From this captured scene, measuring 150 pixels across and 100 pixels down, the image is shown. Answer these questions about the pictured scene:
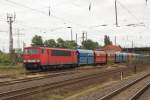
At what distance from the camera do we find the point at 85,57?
64.2 m

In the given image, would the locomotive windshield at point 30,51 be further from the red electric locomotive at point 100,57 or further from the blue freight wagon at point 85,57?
the red electric locomotive at point 100,57

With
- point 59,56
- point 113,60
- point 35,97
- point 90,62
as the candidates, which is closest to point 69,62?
point 59,56

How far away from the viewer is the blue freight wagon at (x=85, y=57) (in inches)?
2414

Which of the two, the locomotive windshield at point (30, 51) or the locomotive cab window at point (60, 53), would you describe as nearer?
the locomotive windshield at point (30, 51)

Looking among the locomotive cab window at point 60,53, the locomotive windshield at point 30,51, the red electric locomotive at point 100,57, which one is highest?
the locomotive windshield at point 30,51

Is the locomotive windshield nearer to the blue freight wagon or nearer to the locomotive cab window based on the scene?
the locomotive cab window

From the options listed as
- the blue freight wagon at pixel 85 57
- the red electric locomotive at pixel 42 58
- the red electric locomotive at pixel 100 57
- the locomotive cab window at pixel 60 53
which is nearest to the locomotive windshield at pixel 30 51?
the red electric locomotive at pixel 42 58

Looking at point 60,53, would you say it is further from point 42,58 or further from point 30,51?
point 42,58

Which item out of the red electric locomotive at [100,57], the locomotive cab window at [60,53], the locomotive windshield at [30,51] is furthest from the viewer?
the red electric locomotive at [100,57]

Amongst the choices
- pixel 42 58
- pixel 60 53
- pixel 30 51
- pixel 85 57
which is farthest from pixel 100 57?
pixel 42 58

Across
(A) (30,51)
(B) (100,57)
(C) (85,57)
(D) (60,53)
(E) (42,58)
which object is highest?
(A) (30,51)

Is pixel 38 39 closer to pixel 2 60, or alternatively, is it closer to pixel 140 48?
pixel 140 48

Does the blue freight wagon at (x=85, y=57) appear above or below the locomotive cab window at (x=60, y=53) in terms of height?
below

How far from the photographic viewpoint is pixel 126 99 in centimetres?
1831
